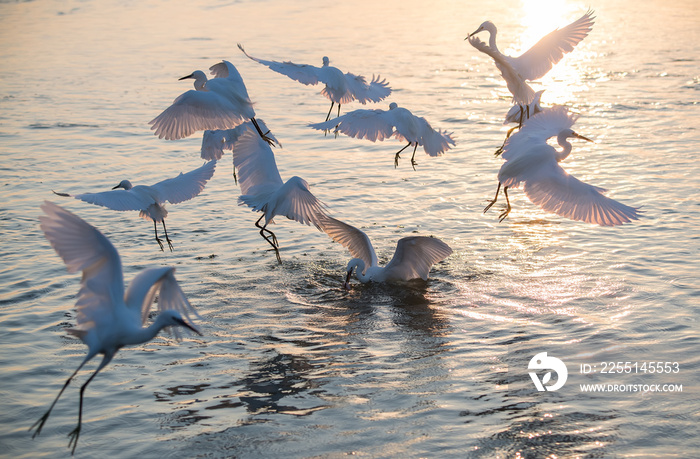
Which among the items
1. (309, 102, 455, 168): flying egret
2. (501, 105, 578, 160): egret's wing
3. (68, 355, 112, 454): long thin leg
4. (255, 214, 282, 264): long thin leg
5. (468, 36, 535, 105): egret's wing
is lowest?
(68, 355, 112, 454): long thin leg

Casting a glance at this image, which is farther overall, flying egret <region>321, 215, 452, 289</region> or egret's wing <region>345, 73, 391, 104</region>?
egret's wing <region>345, 73, 391, 104</region>

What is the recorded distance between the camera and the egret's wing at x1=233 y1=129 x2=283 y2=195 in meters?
8.69

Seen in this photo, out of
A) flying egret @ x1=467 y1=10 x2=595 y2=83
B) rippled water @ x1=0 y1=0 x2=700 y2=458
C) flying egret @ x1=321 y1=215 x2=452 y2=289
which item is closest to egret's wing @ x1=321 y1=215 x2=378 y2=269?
flying egret @ x1=321 y1=215 x2=452 y2=289

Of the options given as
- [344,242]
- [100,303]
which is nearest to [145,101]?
[344,242]

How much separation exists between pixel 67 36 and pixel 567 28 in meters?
20.3

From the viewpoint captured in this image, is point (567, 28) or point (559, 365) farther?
point (567, 28)

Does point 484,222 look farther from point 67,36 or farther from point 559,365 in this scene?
point 67,36

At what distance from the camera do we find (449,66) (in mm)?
21141

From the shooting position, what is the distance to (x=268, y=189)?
8.43 meters

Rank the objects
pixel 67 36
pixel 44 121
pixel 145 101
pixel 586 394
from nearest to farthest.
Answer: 1. pixel 586 394
2. pixel 44 121
3. pixel 145 101
4. pixel 67 36

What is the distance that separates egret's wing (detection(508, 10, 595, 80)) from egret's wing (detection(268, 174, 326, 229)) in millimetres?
3138

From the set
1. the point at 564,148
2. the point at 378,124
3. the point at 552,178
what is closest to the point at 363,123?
the point at 378,124

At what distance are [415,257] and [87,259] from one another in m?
3.84

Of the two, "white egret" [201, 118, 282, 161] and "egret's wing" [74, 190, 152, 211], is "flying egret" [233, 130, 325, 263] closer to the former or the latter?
"egret's wing" [74, 190, 152, 211]
